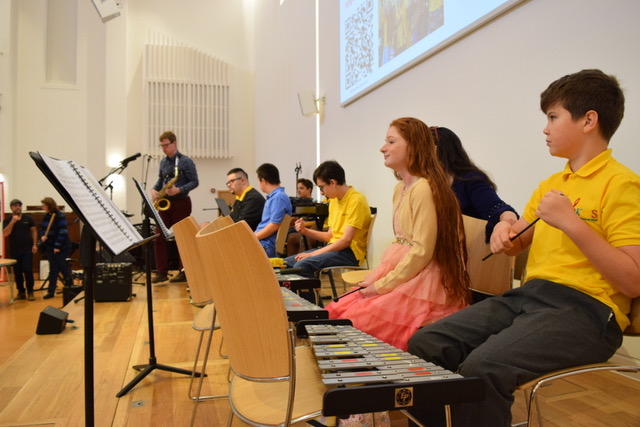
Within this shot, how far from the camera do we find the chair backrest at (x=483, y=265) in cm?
202

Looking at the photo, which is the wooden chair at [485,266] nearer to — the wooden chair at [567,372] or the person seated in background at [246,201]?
the wooden chair at [567,372]

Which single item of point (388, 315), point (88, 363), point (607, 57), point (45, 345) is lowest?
point (45, 345)

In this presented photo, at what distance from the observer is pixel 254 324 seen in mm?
1167

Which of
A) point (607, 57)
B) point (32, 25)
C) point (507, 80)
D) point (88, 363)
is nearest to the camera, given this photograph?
point (88, 363)

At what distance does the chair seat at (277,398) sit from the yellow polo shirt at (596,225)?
2.48 feet

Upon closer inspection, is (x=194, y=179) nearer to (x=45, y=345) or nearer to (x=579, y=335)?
(x=45, y=345)

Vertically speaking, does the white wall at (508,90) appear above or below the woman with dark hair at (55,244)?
above

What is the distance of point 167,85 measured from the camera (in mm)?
11820

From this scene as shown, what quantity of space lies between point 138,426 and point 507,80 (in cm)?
292

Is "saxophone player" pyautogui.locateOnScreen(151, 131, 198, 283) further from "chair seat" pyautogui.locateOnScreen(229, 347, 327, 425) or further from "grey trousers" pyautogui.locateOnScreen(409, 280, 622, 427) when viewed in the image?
"grey trousers" pyautogui.locateOnScreen(409, 280, 622, 427)

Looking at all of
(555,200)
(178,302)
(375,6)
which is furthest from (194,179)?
(555,200)

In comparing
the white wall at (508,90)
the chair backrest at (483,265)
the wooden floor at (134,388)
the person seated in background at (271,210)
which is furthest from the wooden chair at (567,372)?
the person seated in background at (271,210)

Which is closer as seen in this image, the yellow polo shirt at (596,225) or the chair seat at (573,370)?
the chair seat at (573,370)

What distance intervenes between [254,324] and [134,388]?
1.86 metres
